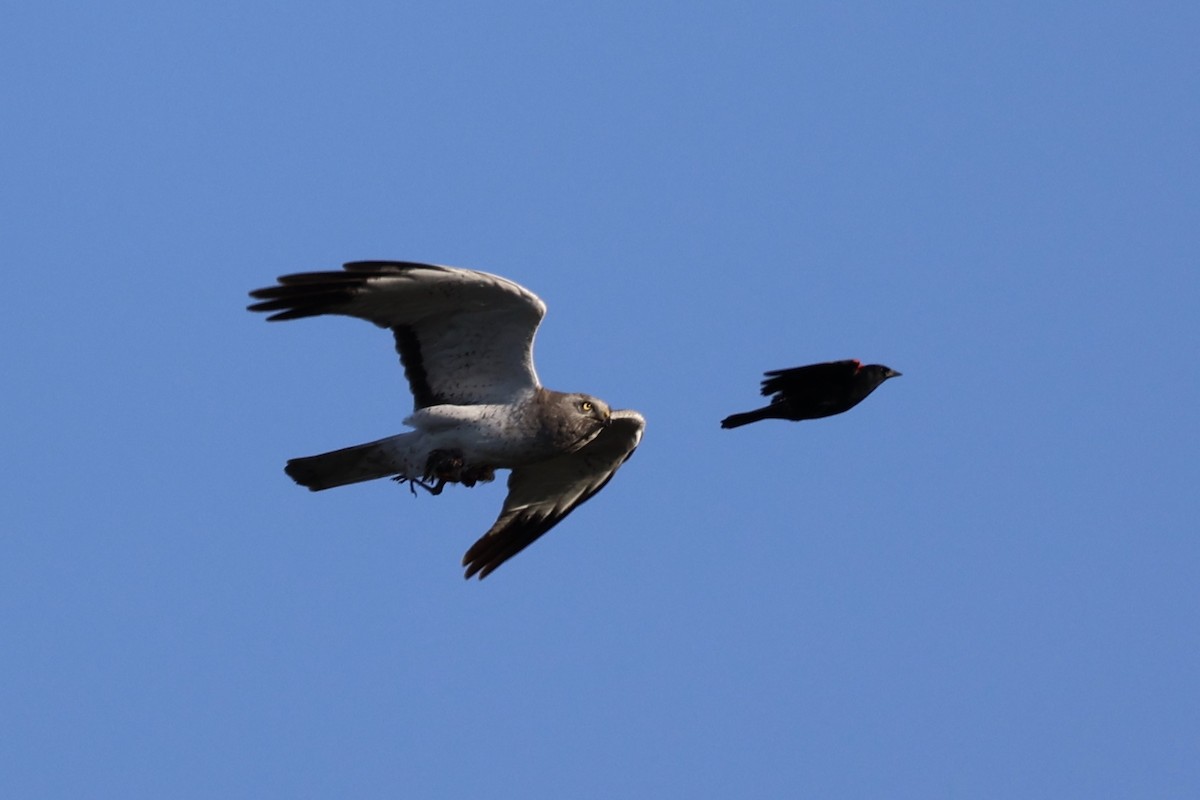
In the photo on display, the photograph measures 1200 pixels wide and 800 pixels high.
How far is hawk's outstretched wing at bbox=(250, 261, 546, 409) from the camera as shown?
1309 cm

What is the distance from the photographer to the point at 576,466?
15500 millimetres

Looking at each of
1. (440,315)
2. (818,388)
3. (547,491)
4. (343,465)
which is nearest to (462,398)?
(440,315)

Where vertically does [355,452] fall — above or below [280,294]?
below

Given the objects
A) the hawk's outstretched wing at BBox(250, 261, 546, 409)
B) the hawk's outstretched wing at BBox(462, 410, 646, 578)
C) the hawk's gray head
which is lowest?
the hawk's outstretched wing at BBox(462, 410, 646, 578)

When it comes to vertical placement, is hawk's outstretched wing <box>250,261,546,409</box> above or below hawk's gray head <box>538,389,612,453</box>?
above

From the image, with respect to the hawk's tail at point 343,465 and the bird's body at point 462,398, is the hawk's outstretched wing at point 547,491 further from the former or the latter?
the hawk's tail at point 343,465

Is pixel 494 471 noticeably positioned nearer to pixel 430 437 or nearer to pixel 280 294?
pixel 430 437

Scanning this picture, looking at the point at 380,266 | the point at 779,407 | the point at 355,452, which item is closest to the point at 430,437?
the point at 355,452

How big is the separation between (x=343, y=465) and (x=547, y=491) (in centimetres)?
225

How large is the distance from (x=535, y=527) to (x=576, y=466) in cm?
63

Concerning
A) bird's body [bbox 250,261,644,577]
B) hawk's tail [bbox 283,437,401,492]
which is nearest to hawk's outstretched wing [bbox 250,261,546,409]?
bird's body [bbox 250,261,644,577]

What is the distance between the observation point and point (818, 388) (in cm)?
1314

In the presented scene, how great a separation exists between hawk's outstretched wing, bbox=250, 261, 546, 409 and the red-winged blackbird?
185 cm

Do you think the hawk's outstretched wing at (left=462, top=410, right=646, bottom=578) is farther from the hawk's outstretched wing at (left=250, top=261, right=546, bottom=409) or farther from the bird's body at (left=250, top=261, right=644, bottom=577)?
the hawk's outstretched wing at (left=250, top=261, right=546, bottom=409)
